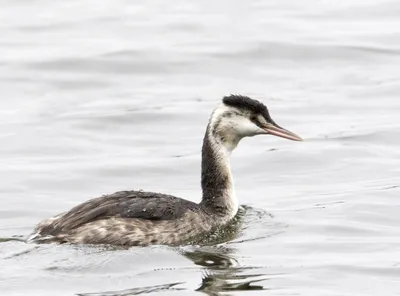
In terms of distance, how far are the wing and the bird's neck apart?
73 centimetres

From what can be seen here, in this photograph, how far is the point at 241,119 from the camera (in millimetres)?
13414

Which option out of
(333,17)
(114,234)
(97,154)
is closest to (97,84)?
(97,154)

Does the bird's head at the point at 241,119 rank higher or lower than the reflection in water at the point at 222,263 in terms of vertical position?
higher

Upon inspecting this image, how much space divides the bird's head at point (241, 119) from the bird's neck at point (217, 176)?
13 centimetres

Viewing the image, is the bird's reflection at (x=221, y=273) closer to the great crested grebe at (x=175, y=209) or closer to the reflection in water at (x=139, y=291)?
the reflection in water at (x=139, y=291)

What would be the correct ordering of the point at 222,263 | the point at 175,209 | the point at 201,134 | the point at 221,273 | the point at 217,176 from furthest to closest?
the point at 201,134
the point at 217,176
the point at 175,209
the point at 222,263
the point at 221,273

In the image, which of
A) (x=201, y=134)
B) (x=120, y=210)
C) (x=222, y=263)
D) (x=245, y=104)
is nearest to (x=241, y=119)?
(x=245, y=104)

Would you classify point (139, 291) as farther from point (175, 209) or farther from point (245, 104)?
point (245, 104)

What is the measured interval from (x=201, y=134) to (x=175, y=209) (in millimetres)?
5475

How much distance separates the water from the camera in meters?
11.8

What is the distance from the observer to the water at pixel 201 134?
11797mm

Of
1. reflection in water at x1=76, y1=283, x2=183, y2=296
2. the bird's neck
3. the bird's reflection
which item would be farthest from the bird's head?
reflection in water at x1=76, y1=283, x2=183, y2=296

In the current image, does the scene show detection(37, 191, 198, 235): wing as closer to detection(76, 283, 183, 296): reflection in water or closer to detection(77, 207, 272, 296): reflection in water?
detection(77, 207, 272, 296): reflection in water

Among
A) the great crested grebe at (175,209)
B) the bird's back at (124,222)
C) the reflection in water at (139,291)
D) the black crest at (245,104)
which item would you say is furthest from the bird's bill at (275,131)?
the reflection in water at (139,291)
